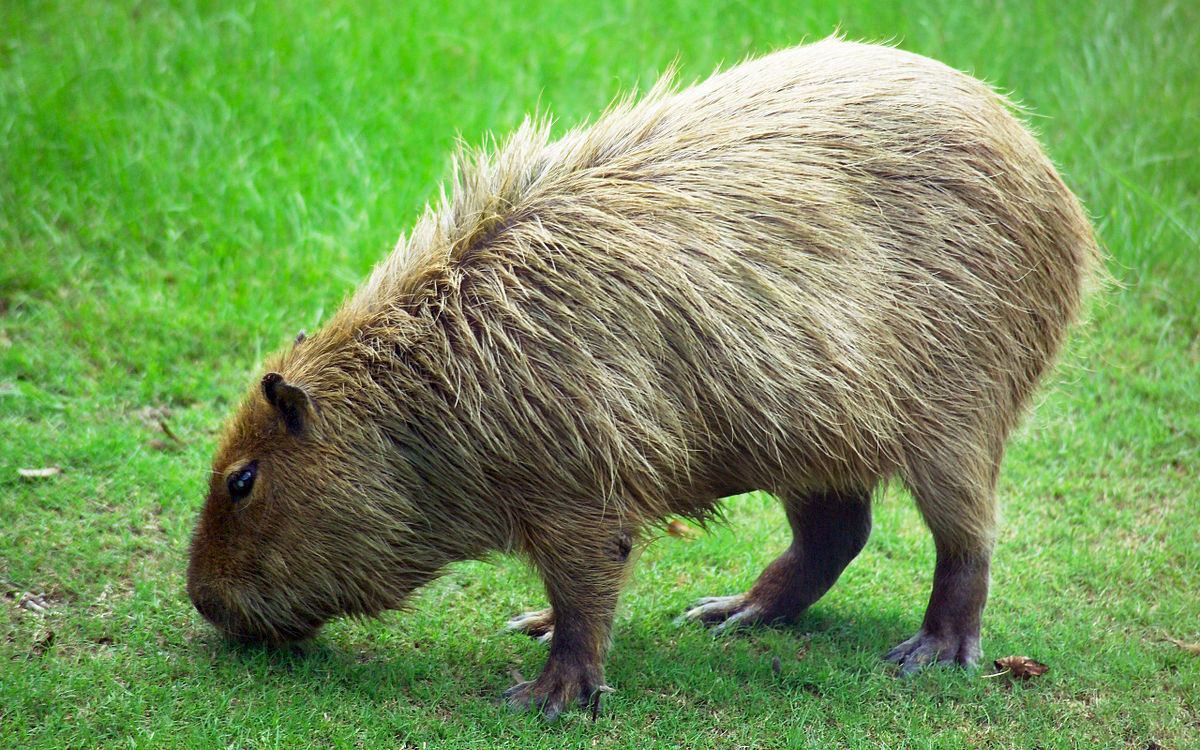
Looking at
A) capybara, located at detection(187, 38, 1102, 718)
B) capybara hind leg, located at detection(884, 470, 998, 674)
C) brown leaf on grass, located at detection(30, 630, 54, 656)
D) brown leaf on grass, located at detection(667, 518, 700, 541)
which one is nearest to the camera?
capybara, located at detection(187, 38, 1102, 718)

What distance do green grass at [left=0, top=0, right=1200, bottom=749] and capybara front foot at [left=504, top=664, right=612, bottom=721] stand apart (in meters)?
0.06

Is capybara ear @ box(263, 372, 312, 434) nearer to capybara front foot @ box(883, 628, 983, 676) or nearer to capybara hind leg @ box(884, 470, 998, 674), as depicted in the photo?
capybara hind leg @ box(884, 470, 998, 674)

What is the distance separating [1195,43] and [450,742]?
725 centimetres

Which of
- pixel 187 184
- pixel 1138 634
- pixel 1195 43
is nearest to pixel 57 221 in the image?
pixel 187 184

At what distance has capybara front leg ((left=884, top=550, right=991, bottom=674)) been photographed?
3.73m

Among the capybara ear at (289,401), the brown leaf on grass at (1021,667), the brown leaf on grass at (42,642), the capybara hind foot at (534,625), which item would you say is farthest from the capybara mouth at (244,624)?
the brown leaf on grass at (1021,667)

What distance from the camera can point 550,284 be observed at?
3.15m

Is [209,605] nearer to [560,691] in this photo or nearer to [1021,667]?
[560,691]

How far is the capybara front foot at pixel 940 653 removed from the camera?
12.3 feet

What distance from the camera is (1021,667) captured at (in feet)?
12.3

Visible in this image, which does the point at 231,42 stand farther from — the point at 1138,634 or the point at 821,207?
the point at 1138,634

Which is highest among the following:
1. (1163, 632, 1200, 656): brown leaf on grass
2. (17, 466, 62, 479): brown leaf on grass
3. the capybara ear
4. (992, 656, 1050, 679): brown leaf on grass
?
the capybara ear

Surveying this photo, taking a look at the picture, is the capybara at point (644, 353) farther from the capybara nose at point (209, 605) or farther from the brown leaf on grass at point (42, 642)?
the brown leaf on grass at point (42, 642)

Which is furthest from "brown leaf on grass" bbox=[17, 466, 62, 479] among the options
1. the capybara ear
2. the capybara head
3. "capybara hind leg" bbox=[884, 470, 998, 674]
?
"capybara hind leg" bbox=[884, 470, 998, 674]
